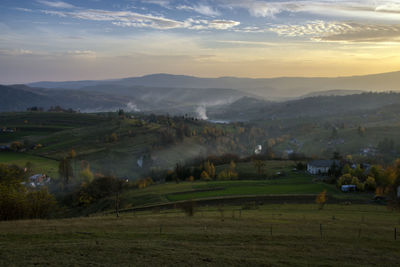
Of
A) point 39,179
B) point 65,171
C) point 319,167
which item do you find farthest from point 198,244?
point 65,171

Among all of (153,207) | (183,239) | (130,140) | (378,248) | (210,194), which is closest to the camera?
(378,248)

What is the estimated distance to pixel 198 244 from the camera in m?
23.7

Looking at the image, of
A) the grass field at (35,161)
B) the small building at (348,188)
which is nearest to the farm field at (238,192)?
the small building at (348,188)

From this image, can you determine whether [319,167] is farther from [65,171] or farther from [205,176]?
[65,171]

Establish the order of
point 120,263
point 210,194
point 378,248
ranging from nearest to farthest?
point 120,263 → point 378,248 → point 210,194

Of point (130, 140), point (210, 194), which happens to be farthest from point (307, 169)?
point (130, 140)

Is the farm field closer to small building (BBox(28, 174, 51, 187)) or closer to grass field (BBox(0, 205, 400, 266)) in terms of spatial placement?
grass field (BBox(0, 205, 400, 266))

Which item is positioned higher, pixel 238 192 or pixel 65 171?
pixel 238 192

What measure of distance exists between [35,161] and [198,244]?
389 feet

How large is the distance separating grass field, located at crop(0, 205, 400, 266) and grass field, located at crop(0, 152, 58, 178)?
8854 centimetres

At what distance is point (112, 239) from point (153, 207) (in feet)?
120

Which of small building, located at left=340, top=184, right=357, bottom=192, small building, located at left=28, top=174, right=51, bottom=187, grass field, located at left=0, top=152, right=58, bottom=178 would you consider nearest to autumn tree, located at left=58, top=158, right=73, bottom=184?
grass field, located at left=0, top=152, right=58, bottom=178

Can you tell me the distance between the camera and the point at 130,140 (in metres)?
175

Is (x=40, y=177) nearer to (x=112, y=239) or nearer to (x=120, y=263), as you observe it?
(x=112, y=239)
